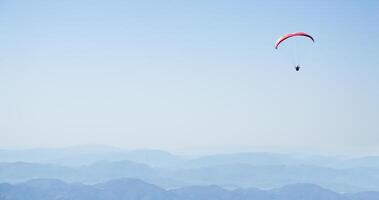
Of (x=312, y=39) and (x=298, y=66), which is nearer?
(x=312, y=39)

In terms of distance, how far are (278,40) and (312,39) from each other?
5508 mm

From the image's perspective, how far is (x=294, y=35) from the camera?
58.3 m

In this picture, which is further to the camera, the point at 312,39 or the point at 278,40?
the point at 278,40

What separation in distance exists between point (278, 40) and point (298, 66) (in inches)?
179

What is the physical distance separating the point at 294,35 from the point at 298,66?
203 inches

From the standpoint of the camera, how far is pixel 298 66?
61.5 meters

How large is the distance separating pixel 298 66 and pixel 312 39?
217 inches

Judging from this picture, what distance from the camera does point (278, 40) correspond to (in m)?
61.2

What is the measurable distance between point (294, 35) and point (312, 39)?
2.49m

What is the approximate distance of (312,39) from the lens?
187ft
